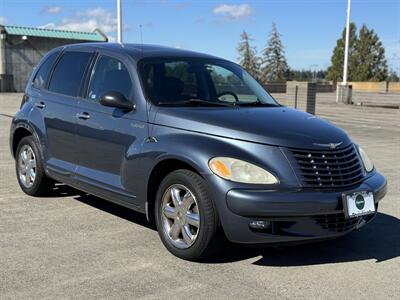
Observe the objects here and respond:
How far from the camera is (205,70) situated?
18.5 ft

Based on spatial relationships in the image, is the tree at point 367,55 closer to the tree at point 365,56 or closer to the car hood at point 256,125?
the tree at point 365,56

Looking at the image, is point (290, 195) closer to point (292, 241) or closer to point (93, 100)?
point (292, 241)

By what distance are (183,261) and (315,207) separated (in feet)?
3.90

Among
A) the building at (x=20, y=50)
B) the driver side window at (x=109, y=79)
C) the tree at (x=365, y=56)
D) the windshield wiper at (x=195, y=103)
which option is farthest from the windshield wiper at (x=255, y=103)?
the tree at (x=365, y=56)

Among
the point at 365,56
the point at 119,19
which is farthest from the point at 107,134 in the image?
the point at 365,56

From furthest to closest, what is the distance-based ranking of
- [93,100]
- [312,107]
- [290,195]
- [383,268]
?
[312,107], [93,100], [383,268], [290,195]

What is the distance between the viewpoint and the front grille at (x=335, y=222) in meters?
4.21

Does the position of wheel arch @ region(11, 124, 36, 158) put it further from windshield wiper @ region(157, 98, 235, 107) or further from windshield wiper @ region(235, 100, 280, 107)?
windshield wiper @ region(235, 100, 280, 107)

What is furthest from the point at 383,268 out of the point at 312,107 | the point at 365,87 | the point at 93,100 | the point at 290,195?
the point at 365,87

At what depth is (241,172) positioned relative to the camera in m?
4.13

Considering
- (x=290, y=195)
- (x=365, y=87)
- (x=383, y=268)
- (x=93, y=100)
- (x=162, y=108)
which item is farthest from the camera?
→ (x=365, y=87)

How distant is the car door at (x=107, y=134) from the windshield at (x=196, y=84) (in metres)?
0.23

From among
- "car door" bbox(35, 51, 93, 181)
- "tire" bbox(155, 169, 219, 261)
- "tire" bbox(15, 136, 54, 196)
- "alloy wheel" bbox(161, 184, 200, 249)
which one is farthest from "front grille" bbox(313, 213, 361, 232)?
"tire" bbox(15, 136, 54, 196)

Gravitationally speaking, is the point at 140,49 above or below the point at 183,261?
above
